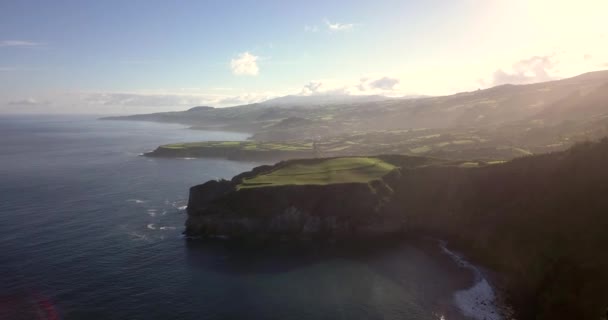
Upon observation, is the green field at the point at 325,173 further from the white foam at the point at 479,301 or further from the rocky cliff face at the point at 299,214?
the white foam at the point at 479,301

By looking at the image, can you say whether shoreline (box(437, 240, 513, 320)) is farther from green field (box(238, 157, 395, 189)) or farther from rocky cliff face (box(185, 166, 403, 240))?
green field (box(238, 157, 395, 189))

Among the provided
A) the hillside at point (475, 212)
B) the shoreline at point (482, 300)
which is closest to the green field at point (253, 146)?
the hillside at point (475, 212)

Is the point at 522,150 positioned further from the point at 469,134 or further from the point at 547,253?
the point at 547,253

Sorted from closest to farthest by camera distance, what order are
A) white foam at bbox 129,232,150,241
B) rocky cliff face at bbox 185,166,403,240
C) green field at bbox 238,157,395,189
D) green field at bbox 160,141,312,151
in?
1. white foam at bbox 129,232,150,241
2. rocky cliff face at bbox 185,166,403,240
3. green field at bbox 238,157,395,189
4. green field at bbox 160,141,312,151

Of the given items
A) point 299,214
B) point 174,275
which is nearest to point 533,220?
point 299,214

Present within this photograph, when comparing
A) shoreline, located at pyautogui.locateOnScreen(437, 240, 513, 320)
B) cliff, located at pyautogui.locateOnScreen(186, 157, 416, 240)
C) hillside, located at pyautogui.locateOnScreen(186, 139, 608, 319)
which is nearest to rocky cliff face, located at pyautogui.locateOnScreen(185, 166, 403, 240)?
cliff, located at pyautogui.locateOnScreen(186, 157, 416, 240)

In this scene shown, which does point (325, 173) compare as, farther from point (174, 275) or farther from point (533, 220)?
point (533, 220)
